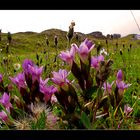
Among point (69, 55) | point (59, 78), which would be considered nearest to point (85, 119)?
point (59, 78)

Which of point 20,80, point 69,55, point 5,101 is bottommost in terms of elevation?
point 5,101

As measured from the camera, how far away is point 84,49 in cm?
212

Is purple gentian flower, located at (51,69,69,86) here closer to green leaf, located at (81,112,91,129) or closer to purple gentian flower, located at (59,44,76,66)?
purple gentian flower, located at (59,44,76,66)

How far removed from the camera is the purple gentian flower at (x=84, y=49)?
6.96 feet

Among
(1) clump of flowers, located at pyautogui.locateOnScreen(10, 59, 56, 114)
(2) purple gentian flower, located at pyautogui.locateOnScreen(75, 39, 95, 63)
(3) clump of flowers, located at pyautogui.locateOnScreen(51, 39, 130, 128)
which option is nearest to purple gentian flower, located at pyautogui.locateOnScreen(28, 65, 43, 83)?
(1) clump of flowers, located at pyautogui.locateOnScreen(10, 59, 56, 114)

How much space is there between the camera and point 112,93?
231 cm

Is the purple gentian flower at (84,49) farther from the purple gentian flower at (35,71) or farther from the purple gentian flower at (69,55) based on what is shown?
the purple gentian flower at (35,71)

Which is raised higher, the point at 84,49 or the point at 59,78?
the point at 84,49

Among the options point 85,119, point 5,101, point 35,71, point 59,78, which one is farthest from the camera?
point 5,101

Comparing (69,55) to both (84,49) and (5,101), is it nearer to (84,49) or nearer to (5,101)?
(84,49)

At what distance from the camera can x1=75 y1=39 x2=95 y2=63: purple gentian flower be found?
212cm

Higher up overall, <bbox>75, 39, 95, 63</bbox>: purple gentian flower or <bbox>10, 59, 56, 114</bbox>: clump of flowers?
<bbox>75, 39, 95, 63</bbox>: purple gentian flower
